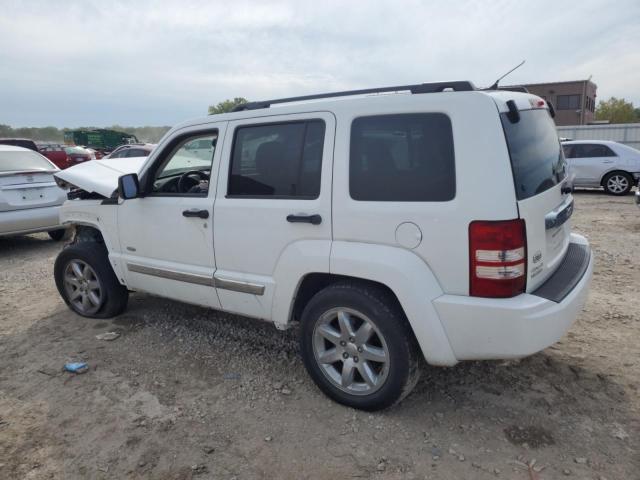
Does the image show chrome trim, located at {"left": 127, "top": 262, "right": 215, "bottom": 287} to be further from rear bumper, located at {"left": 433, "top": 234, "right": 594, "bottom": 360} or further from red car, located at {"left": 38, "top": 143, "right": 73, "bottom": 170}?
red car, located at {"left": 38, "top": 143, "right": 73, "bottom": 170}

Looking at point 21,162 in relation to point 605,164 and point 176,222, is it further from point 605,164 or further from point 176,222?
point 605,164

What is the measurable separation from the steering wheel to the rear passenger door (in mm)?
650

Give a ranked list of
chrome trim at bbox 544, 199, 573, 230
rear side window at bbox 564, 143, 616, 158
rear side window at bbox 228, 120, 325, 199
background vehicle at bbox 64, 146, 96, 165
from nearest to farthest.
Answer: chrome trim at bbox 544, 199, 573, 230
rear side window at bbox 228, 120, 325, 199
rear side window at bbox 564, 143, 616, 158
background vehicle at bbox 64, 146, 96, 165

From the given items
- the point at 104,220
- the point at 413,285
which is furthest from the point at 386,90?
the point at 104,220

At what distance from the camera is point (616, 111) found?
58438 mm

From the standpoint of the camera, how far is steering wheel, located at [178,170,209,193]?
13.3 feet

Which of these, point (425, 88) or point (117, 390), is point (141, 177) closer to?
point (117, 390)

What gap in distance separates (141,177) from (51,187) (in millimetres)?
4825

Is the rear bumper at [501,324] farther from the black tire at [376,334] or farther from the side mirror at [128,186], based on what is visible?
the side mirror at [128,186]

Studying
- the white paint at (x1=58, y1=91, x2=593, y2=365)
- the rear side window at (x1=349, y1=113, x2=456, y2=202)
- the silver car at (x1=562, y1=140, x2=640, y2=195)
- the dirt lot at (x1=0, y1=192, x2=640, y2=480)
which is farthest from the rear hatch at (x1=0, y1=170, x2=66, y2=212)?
the silver car at (x1=562, y1=140, x2=640, y2=195)

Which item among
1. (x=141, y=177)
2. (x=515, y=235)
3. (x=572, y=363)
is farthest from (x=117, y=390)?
(x=572, y=363)

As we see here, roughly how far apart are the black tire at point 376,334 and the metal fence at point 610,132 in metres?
23.7

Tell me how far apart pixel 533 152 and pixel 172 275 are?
283 centimetres

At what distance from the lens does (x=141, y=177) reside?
4074mm
